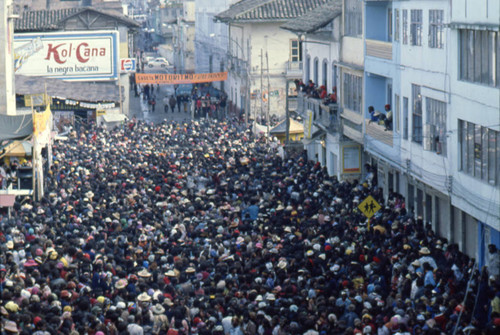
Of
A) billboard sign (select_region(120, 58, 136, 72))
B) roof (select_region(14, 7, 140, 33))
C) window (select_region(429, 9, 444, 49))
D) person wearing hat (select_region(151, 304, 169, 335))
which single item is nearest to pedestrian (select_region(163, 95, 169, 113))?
roof (select_region(14, 7, 140, 33))

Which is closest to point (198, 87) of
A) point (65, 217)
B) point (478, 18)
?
point (65, 217)

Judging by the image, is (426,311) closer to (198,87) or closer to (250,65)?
(250,65)

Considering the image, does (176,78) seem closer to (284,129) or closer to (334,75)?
(284,129)

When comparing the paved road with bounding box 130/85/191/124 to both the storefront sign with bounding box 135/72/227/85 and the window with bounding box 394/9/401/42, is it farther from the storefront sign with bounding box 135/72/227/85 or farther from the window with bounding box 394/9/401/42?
the window with bounding box 394/9/401/42

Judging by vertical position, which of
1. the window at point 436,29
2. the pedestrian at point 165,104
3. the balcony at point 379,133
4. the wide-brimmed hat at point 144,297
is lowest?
the wide-brimmed hat at point 144,297

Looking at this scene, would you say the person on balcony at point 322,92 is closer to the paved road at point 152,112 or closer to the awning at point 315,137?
the awning at point 315,137

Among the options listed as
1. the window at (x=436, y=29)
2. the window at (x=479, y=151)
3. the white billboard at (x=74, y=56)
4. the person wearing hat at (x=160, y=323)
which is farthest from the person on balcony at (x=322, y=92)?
the white billboard at (x=74, y=56)
